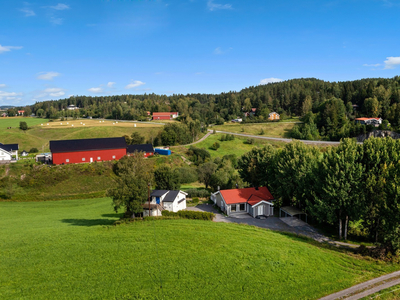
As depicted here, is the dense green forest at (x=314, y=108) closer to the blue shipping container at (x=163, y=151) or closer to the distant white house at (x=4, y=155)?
the blue shipping container at (x=163, y=151)

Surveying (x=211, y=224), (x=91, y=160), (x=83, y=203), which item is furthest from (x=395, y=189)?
(x=91, y=160)

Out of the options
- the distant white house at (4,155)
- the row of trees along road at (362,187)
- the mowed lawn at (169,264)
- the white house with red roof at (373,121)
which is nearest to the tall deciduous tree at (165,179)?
the mowed lawn at (169,264)

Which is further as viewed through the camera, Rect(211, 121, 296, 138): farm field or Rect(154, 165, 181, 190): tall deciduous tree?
Rect(211, 121, 296, 138): farm field

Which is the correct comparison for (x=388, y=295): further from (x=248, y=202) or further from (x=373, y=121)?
(x=373, y=121)

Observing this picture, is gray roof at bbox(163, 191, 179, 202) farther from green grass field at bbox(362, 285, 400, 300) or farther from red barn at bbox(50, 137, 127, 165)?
red barn at bbox(50, 137, 127, 165)

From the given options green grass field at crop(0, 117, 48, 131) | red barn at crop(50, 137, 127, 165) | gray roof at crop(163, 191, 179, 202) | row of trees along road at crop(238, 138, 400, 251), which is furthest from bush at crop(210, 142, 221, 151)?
green grass field at crop(0, 117, 48, 131)

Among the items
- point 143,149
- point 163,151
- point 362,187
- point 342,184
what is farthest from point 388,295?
point 143,149
